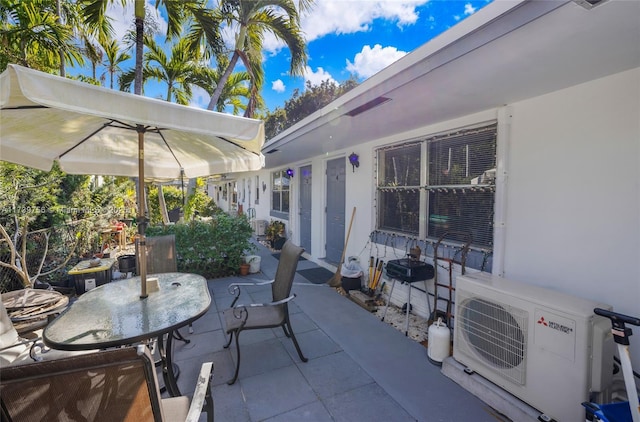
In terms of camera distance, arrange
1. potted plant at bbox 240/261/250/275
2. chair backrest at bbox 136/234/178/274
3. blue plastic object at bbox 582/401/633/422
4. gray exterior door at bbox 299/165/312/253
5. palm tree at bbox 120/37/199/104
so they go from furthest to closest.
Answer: palm tree at bbox 120/37/199/104 → gray exterior door at bbox 299/165/312/253 → potted plant at bbox 240/261/250/275 → chair backrest at bbox 136/234/178/274 → blue plastic object at bbox 582/401/633/422

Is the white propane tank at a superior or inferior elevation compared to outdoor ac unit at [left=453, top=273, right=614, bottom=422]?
inferior

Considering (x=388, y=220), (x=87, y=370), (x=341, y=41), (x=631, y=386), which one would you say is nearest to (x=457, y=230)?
(x=388, y=220)

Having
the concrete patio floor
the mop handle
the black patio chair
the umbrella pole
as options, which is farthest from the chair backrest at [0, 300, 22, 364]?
the mop handle

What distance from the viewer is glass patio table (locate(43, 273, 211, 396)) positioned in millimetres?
1667

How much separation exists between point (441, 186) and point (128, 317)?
3438mm

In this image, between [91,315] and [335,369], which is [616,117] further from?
[91,315]

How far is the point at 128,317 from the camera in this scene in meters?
1.94

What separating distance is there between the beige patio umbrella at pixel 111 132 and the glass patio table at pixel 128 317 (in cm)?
24

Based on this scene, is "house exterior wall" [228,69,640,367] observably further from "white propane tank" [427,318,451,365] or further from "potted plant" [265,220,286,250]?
"potted plant" [265,220,286,250]

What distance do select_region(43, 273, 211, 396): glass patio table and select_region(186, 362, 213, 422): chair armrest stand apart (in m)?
0.36

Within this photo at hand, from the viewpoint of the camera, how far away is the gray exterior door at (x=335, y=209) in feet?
18.4

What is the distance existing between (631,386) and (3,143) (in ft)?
14.6

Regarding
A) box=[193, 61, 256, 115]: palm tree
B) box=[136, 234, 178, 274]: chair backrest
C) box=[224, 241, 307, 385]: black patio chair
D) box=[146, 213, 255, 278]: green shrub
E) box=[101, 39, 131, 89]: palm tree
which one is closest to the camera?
box=[224, 241, 307, 385]: black patio chair

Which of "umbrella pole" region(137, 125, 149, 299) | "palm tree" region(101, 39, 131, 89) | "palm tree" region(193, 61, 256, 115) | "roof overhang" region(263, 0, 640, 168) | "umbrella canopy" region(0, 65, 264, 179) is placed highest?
"palm tree" region(101, 39, 131, 89)
